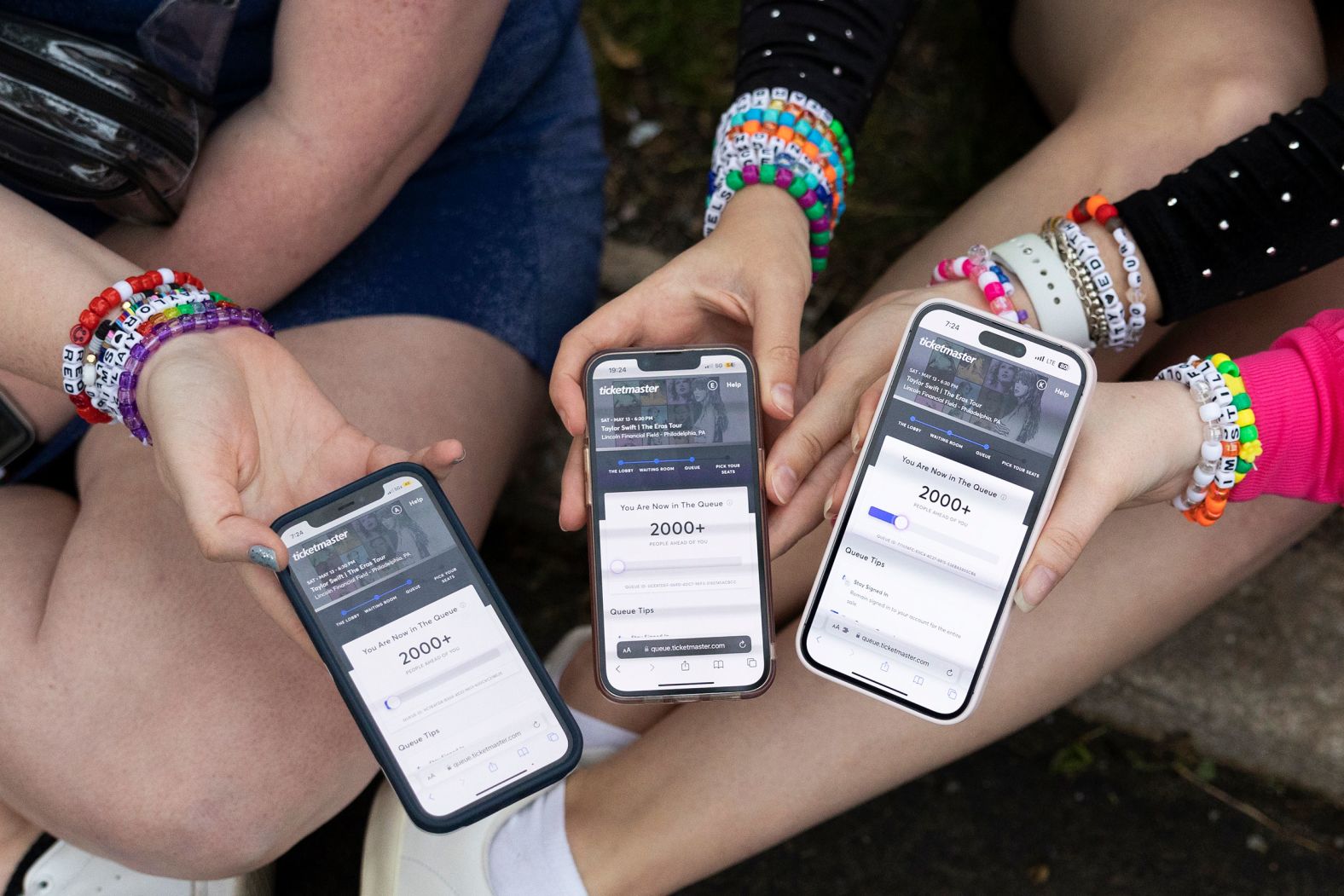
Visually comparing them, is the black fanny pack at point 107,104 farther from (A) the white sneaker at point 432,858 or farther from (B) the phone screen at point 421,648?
(A) the white sneaker at point 432,858

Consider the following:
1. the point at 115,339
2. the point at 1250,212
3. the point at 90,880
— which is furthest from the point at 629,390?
the point at 90,880

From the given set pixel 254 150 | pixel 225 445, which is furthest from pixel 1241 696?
pixel 254 150

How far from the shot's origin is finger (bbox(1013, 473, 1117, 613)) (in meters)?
1.10

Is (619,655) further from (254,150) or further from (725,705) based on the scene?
(254,150)

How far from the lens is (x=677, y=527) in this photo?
1223 mm

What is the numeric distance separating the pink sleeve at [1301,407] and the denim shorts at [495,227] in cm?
90

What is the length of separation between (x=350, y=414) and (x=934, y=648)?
0.77 meters

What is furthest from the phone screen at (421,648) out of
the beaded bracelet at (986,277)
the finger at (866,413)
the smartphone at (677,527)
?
the beaded bracelet at (986,277)

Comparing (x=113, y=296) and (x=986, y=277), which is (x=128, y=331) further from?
(x=986, y=277)

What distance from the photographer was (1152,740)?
1.79 meters

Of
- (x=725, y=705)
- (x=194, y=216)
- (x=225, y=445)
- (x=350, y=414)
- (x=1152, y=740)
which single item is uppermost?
(x=194, y=216)

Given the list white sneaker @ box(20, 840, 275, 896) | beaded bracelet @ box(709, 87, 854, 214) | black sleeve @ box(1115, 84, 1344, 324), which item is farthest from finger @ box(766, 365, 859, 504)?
white sneaker @ box(20, 840, 275, 896)

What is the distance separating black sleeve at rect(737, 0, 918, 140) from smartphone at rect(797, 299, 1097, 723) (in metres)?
0.44

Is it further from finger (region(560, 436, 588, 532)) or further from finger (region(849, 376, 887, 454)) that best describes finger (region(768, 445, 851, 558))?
finger (region(560, 436, 588, 532))
